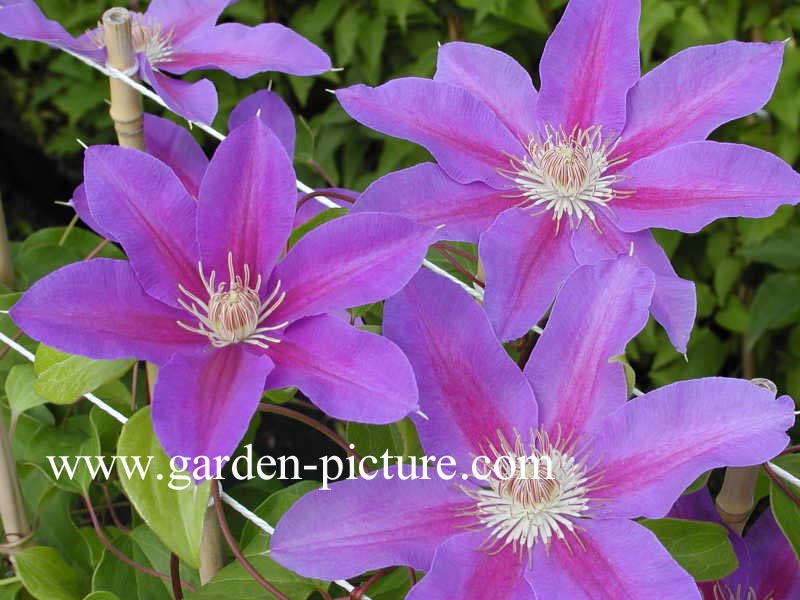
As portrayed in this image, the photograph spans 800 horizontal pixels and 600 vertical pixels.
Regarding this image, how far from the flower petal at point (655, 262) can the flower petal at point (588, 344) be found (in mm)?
22

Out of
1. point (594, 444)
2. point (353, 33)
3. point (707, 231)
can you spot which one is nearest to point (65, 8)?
point (353, 33)

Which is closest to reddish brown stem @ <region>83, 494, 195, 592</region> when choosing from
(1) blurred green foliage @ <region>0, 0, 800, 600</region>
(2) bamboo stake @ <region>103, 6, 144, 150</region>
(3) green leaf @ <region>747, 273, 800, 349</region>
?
(2) bamboo stake @ <region>103, 6, 144, 150</region>

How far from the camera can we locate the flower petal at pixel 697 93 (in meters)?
0.67

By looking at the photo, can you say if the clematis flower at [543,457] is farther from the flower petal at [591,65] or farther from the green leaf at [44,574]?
the green leaf at [44,574]

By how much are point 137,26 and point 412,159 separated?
1255mm

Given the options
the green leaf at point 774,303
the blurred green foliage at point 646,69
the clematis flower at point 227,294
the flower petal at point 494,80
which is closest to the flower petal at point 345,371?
the clematis flower at point 227,294

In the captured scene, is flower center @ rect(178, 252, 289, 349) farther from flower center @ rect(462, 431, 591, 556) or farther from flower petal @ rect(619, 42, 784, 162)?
flower petal @ rect(619, 42, 784, 162)

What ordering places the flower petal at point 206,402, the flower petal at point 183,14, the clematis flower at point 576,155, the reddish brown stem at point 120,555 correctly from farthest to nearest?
1. the flower petal at point 183,14
2. the reddish brown stem at point 120,555
3. the clematis flower at point 576,155
4. the flower petal at point 206,402

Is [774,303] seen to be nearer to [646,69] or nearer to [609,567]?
[646,69]

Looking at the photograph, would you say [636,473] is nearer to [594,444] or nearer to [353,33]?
[594,444]

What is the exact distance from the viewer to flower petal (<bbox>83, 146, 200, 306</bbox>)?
1.99 ft

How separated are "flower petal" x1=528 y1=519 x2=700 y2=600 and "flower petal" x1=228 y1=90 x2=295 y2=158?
1.29ft

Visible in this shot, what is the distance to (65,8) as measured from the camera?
2172 mm

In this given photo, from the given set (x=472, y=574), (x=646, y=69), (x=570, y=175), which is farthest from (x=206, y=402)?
(x=646, y=69)
